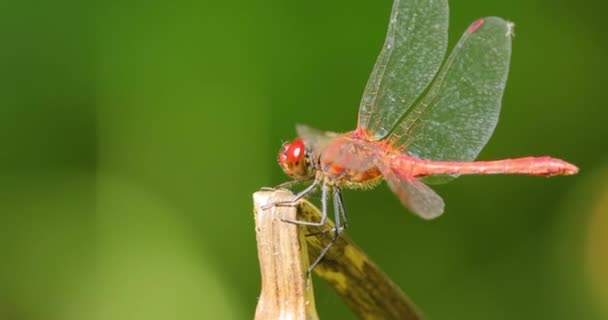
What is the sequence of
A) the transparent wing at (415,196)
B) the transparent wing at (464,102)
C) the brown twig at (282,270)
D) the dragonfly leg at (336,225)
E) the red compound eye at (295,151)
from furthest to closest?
1. the transparent wing at (464,102)
2. the red compound eye at (295,151)
3. the transparent wing at (415,196)
4. the dragonfly leg at (336,225)
5. the brown twig at (282,270)

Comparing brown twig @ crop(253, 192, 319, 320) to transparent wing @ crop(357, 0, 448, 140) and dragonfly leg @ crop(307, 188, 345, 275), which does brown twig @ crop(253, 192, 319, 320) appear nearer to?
dragonfly leg @ crop(307, 188, 345, 275)

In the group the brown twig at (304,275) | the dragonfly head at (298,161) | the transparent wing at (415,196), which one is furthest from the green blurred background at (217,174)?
the brown twig at (304,275)

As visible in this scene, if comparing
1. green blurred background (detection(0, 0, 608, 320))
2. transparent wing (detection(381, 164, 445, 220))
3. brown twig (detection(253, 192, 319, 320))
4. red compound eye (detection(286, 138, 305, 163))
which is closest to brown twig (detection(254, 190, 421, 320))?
brown twig (detection(253, 192, 319, 320))

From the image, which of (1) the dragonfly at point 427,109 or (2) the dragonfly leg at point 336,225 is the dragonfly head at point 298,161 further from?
(2) the dragonfly leg at point 336,225

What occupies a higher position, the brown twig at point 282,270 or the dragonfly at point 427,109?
the dragonfly at point 427,109

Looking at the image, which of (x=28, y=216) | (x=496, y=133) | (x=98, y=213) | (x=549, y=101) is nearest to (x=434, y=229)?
(x=496, y=133)

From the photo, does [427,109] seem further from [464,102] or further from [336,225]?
[336,225]
